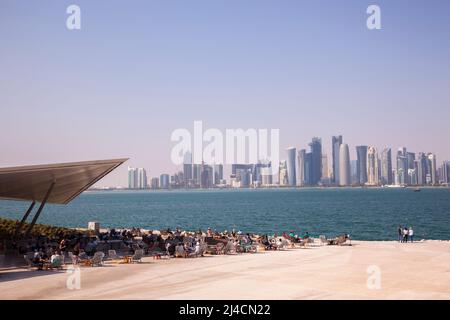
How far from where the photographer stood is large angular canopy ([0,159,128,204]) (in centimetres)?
1705

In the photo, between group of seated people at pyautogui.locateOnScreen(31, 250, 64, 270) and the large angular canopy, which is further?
group of seated people at pyautogui.locateOnScreen(31, 250, 64, 270)

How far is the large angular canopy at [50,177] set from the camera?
1705 cm

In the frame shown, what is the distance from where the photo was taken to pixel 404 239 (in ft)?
90.5

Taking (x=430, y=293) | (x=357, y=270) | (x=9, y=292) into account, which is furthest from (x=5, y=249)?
(x=430, y=293)

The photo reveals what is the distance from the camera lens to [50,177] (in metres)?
19.5

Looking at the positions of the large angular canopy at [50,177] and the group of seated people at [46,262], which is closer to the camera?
the large angular canopy at [50,177]

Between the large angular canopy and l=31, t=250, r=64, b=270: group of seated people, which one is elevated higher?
the large angular canopy

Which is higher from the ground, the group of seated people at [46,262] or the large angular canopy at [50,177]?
the large angular canopy at [50,177]

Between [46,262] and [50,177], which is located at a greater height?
[50,177]

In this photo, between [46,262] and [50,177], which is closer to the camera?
[46,262]
